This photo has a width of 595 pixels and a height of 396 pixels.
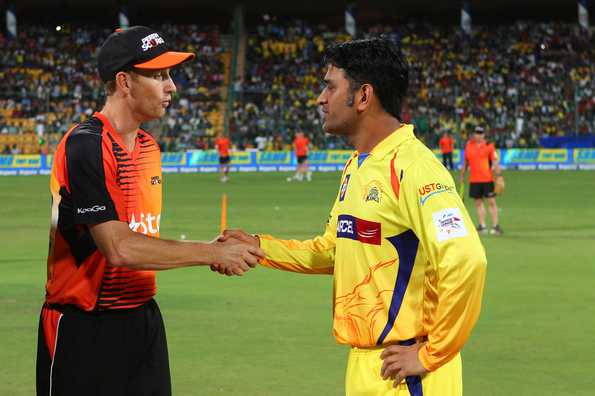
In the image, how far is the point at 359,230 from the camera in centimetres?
427

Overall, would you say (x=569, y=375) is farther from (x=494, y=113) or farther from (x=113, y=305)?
(x=494, y=113)

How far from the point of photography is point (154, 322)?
5090mm

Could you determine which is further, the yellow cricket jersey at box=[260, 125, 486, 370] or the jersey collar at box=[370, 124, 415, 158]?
the jersey collar at box=[370, 124, 415, 158]

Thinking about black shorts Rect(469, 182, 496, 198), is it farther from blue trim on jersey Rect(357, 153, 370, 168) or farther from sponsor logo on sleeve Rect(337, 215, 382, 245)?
sponsor logo on sleeve Rect(337, 215, 382, 245)

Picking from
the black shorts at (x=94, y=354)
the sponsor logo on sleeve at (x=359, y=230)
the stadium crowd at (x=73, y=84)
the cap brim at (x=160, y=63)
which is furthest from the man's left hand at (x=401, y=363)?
the stadium crowd at (x=73, y=84)

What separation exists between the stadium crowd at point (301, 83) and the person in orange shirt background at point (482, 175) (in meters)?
26.2

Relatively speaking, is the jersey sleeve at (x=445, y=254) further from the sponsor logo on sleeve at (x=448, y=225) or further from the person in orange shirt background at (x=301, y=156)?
the person in orange shirt background at (x=301, y=156)

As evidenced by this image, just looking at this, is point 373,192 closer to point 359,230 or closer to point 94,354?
point 359,230

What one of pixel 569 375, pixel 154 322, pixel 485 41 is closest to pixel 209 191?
pixel 569 375

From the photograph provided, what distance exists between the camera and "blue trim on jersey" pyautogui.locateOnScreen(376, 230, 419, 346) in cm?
420

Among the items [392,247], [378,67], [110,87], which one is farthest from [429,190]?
[110,87]

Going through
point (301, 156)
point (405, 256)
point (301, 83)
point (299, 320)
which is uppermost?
point (301, 83)

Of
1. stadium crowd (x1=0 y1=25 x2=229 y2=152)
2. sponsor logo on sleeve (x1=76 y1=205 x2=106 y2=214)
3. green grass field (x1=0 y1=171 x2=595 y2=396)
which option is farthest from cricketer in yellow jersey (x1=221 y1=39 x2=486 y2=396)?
stadium crowd (x1=0 y1=25 x2=229 y2=152)

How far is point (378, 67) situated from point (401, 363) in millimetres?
1165
